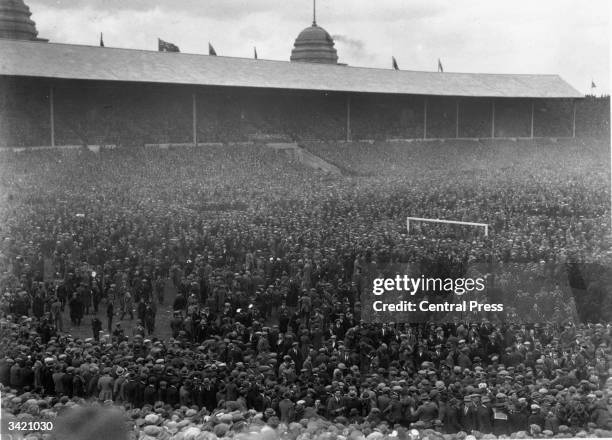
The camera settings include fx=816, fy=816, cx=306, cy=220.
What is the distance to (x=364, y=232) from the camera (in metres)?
17.0

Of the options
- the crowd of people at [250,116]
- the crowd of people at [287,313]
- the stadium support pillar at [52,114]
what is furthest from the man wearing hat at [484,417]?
the stadium support pillar at [52,114]

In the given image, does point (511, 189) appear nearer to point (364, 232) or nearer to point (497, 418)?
point (364, 232)

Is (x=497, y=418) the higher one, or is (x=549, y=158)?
(x=549, y=158)

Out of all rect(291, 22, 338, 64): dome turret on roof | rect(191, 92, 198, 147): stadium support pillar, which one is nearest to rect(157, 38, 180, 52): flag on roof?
rect(191, 92, 198, 147): stadium support pillar

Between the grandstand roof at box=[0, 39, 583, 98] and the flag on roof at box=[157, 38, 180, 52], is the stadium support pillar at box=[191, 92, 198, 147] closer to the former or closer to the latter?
the grandstand roof at box=[0, 39, 583, 98]

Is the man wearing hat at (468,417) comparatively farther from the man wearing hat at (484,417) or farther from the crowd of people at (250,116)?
the crowd of people at (250,116)

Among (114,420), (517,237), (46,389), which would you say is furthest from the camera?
(517,237)

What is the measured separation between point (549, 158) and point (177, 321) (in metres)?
30.5

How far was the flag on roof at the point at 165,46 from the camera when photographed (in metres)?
37.1

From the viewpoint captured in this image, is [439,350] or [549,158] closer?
[439,350]

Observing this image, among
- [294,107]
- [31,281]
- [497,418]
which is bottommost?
[497,418]

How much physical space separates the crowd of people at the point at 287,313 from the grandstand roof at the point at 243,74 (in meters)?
6.40

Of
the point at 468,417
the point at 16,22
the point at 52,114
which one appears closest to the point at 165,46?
the point at 16,22

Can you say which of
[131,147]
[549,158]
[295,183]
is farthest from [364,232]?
[549,158]
